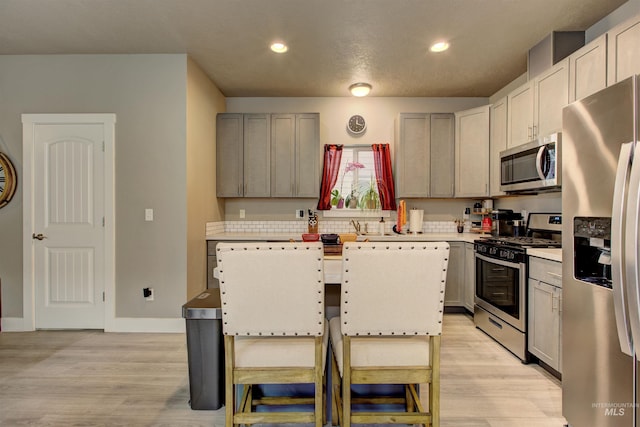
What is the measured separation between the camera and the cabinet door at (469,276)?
3639mm

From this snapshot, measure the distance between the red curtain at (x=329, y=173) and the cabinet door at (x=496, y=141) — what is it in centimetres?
183

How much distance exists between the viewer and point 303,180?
14.1 feet

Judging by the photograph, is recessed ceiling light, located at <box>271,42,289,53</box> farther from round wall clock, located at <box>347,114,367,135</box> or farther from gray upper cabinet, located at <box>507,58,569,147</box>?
gray upper cabinet, located at <box>507,58,569,147</box>

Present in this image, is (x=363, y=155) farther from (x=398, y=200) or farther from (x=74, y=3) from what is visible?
(x=74, y=3)

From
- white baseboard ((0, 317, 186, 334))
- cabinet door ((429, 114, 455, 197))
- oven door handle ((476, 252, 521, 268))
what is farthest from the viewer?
cabinet door ((429, 114, 455, 197))

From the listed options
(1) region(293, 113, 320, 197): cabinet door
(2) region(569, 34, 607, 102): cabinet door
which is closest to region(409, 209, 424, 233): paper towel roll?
(1) region(293, 113, 320, 197): cabinet door

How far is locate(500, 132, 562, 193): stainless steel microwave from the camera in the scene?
2.67 metres

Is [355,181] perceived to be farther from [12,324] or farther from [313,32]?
[12,324]

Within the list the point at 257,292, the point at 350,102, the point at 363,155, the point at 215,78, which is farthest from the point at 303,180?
the point at 257,292

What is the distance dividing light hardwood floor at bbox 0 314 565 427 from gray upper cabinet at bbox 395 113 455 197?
182 centimetres

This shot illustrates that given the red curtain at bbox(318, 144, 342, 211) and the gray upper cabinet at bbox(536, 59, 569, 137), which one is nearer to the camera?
the gray upper cabinet at bbox(536, 59, 569, 137)

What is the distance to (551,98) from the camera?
9.31ft
